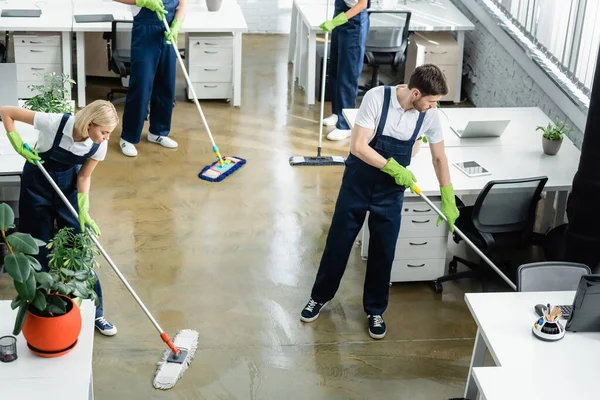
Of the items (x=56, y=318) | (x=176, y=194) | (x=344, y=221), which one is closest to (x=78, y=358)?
(x=56, y=318)

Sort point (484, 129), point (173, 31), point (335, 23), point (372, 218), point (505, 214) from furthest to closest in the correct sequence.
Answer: point (335, 23)
point (173, 31)
point (484, 129)
point (505, 214)
point (372, 218)

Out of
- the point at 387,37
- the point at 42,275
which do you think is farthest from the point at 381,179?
the point at 387,37

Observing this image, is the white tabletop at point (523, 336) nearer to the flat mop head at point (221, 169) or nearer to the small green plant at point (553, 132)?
the small green plant at point (553, 132)

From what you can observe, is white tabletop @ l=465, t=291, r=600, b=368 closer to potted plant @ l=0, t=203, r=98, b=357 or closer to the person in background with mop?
potted plant @ l=0, t=203, r=98, b=357

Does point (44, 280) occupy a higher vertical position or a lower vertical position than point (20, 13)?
lower

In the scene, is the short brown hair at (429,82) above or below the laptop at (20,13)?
above

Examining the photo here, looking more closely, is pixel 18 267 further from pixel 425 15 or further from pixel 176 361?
pixel 425 15

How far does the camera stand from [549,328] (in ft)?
12.8

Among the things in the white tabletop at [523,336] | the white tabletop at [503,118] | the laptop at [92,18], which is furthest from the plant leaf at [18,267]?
the laptop at [92,18]

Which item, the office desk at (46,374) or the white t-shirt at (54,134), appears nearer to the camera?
the office desk at (46,374)

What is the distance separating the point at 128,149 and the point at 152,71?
656 millimetres

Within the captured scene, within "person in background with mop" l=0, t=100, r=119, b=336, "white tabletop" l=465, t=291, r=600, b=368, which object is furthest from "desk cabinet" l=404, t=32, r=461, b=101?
"person in background with mop" l=0, t=100, r=119, b=336

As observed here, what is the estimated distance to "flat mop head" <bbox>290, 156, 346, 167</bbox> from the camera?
7.23 meters

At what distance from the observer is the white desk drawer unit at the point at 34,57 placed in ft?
25.7
